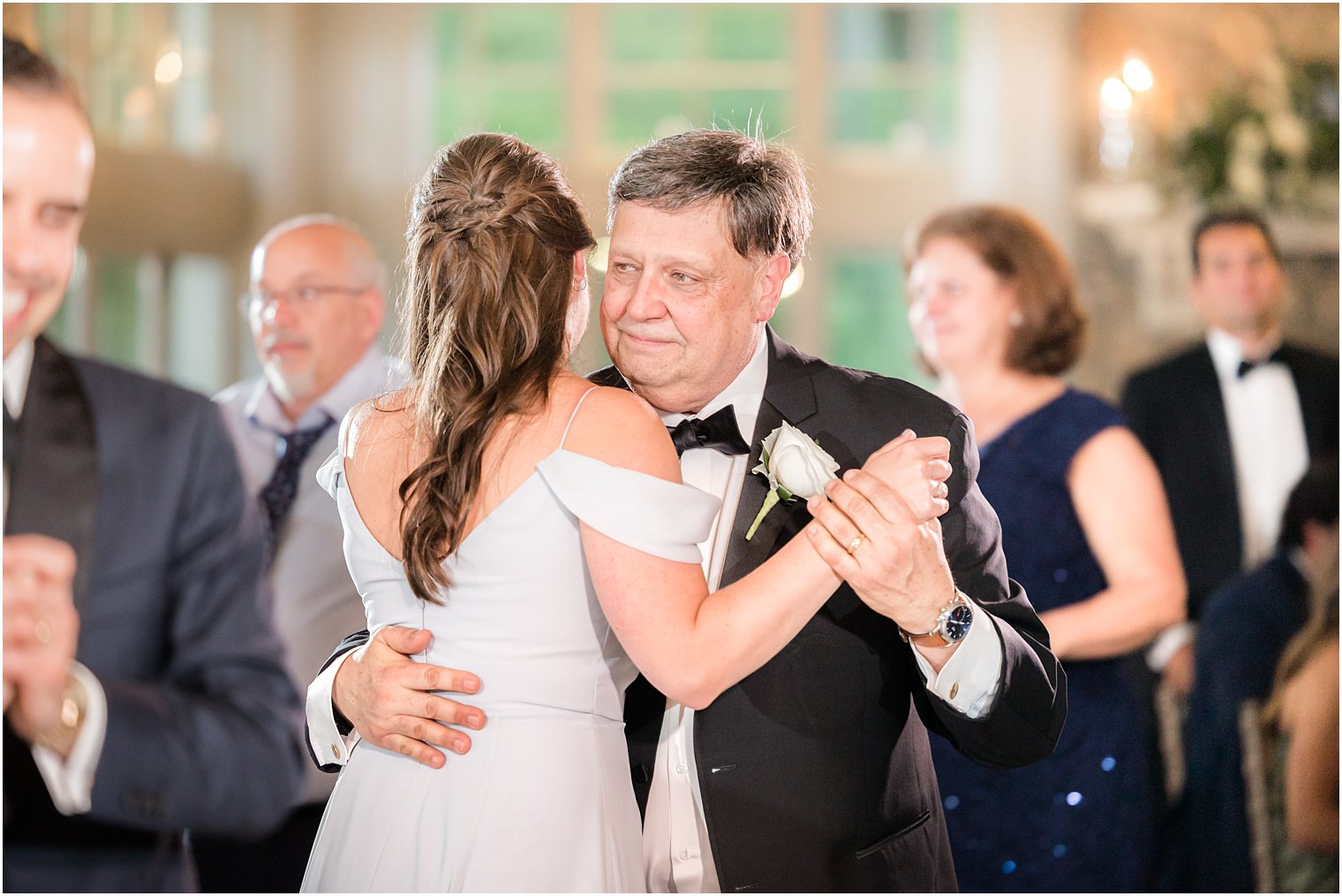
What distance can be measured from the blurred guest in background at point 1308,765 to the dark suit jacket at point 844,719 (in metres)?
1.57

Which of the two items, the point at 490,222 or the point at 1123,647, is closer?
the point at 490,222

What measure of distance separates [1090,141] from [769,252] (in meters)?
6.19

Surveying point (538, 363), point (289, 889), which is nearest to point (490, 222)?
point (538, 363)

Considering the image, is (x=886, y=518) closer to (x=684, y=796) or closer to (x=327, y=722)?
(x=684, y=796)

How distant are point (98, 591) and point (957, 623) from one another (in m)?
1.11

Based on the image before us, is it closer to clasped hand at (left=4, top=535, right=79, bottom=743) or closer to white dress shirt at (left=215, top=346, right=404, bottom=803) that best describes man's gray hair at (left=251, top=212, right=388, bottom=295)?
white dress shirt at (left=215, top=346, right=404, bottom=803)

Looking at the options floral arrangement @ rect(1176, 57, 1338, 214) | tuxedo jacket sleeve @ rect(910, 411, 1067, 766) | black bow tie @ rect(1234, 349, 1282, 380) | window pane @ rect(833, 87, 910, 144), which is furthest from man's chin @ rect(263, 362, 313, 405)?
window pane @ rect(833, 87, 910, 144)

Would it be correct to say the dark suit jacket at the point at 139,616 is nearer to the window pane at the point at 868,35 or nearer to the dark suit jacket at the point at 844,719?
the dark suit jacket at the point at 844,719

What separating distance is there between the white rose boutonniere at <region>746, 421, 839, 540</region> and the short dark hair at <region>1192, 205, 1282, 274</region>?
3102 millimetres

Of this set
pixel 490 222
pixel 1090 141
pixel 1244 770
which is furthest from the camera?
pixel 1090 141

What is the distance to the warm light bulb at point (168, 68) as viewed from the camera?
4.83 meters

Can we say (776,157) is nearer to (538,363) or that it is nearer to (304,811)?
(538,363)

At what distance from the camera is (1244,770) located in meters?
3.55

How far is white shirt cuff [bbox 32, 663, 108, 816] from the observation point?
165cm
